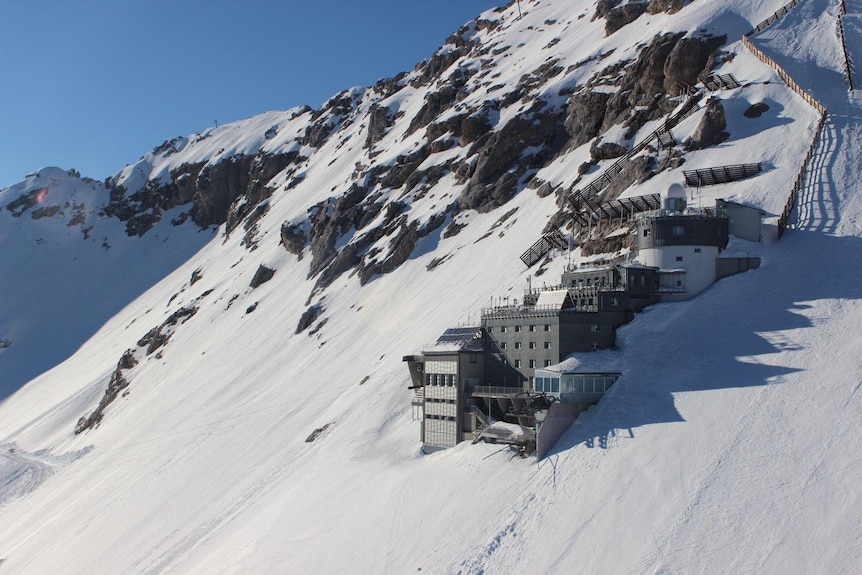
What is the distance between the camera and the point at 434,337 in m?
60.3

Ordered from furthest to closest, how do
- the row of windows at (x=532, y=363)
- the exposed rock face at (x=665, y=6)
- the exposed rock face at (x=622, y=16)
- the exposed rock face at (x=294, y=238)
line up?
the exposed rock face at (x=294, y=238)
the exposed rock face at (x=622, y=16)
the exposed rock face at (x=665, y=6)
the row of windows at (x=532, y=363)

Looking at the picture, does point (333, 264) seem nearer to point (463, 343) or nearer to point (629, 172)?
point (629, 172)

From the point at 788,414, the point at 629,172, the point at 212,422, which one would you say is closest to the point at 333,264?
the point at 212,422

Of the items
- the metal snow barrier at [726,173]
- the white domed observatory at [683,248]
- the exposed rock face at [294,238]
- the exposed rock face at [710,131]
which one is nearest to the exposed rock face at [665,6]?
the exposed rock face at [710,131]

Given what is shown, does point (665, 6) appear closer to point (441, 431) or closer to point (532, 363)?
point (532, 363)

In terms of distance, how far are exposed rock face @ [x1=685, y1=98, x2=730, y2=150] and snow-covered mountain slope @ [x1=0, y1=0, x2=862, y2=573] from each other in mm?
886

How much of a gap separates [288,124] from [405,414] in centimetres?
12448

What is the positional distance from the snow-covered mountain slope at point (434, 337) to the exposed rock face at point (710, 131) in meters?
0.89

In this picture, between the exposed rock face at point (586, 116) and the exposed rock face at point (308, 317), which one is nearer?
the exposed rock face at point (586, 116)

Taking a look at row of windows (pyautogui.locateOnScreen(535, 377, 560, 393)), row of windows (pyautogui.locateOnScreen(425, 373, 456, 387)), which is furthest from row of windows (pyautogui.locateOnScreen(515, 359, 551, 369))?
row of windows (pyautogui.locateOnScreen(425, 373, 456, 387))

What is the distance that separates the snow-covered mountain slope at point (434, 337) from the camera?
3369 cm

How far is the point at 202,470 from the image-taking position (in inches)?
2472

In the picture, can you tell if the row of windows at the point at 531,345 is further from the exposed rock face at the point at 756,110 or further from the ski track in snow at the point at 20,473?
the ski track in snow at the point at 20,473

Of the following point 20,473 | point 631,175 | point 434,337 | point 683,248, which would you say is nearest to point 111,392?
point 20,473
